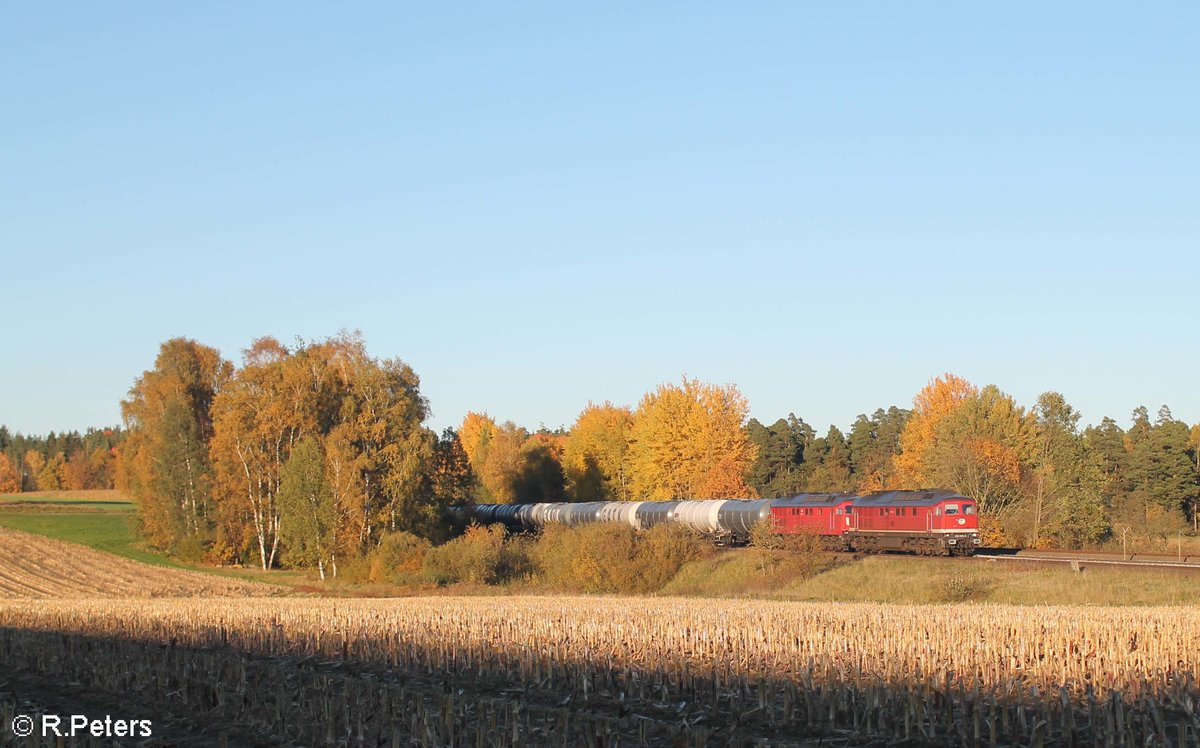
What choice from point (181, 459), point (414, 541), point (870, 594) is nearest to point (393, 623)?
point (870, 594)

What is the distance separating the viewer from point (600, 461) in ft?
413

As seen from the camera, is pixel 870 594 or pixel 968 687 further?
pixel 870 594

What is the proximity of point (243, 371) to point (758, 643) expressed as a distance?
6815cm

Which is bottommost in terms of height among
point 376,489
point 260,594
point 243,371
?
point 260,594

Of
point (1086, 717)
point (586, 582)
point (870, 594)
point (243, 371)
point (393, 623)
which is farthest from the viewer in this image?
point (243, 371)

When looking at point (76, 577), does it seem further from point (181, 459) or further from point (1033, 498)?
point (1033, 498)

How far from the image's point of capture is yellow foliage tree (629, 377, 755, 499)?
100438 mm

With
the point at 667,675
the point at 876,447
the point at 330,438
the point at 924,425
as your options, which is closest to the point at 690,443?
the point at 924,425

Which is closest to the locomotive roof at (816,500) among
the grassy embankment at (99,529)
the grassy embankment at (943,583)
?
the grassy embankment at (943,583)

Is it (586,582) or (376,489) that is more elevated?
(376,489)

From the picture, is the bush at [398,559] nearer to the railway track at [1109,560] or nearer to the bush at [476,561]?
the bush at [476,561]

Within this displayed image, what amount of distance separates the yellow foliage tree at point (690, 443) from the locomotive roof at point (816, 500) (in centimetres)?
3071

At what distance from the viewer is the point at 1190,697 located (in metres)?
17.2

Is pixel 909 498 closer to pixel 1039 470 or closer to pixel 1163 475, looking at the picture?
pixel 1039 470
